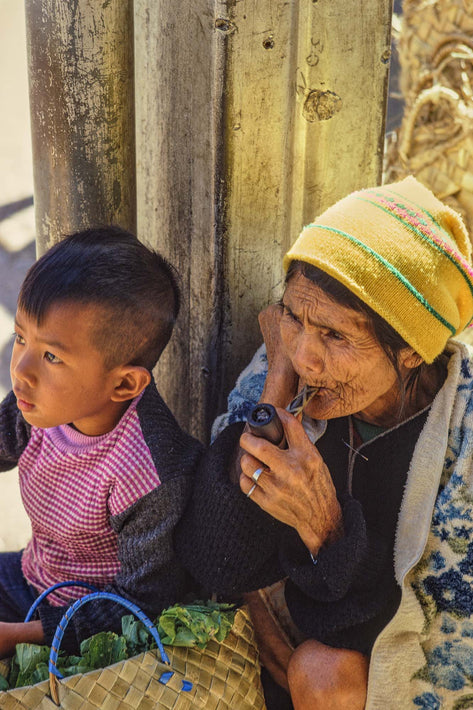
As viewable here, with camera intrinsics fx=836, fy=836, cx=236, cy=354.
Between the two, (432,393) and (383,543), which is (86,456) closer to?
(383,543)

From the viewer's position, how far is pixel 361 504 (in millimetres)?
2240

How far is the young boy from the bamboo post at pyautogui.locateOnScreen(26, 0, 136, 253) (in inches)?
15.7

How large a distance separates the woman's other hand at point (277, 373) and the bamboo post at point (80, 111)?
2.23 ft

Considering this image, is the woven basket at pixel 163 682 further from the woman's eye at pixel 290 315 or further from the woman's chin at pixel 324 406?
the woman's eye at pixel 290 315

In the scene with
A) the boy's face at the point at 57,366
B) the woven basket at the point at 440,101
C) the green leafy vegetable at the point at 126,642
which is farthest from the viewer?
the woven basket at the point at 440,101

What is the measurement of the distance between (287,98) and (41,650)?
5.60ft

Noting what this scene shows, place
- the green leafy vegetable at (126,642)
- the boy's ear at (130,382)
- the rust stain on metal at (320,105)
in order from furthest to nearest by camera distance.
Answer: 1. the rust stain on metal at (320,105)
2. the boy's ear at (130,382)
3. the green leafy vegetable at (126,642)

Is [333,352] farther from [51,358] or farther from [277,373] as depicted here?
[51,358]

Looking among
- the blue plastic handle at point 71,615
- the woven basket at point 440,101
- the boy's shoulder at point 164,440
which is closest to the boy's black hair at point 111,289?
the boy's shoulder at point 164,440

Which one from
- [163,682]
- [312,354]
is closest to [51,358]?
[312,354]

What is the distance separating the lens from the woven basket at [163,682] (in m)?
1.83

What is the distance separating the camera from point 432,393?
89.1 inches

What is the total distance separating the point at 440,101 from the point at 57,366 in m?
2.75

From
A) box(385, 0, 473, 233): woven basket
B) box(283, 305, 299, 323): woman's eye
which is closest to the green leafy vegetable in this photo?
box(283, 305, 299, 323): woman's eye
